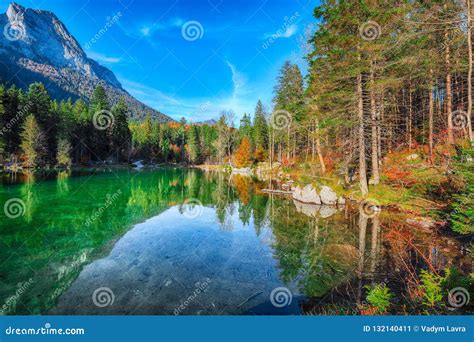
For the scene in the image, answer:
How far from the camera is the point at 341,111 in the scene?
Result: 1895 centimetres

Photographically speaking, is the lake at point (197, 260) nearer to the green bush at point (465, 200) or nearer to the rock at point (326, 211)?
the rock at point (326, 211)

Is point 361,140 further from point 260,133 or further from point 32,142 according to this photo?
point 32,142

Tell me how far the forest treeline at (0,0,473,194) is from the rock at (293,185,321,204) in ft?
10.9

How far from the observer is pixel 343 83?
18.7 m

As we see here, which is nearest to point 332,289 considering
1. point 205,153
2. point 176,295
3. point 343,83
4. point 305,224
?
point 176,295

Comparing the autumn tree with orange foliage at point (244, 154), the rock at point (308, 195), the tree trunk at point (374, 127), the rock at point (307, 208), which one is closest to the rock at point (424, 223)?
the rock at point (307, 208)

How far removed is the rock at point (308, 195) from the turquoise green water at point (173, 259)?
2730mm

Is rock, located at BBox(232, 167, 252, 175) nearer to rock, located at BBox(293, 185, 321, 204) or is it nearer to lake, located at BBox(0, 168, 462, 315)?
rock, located at BBox(293, 185, 321, 204)

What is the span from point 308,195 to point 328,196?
150 cm

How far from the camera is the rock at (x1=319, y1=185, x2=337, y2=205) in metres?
18.3

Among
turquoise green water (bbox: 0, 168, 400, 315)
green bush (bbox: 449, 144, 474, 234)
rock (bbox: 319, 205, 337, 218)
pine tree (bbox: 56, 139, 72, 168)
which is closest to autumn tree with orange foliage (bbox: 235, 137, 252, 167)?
pine tree (bbox: 56, 139, 72, 168)

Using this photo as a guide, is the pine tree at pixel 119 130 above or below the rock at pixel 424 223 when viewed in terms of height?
above

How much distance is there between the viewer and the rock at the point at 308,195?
1884 cm

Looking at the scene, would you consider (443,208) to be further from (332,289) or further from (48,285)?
(48,285)
